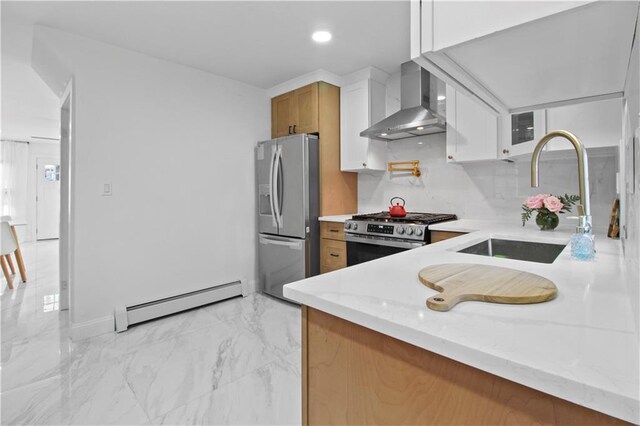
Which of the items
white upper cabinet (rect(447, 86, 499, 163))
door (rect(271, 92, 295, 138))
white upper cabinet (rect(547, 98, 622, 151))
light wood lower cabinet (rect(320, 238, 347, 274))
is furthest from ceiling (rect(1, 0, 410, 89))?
light wood lower cabinet (rect(320, 238, 347, 274))

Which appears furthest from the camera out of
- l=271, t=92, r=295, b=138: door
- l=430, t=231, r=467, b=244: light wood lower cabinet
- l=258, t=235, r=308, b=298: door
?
l=271, t=92, r=295, b=138: door

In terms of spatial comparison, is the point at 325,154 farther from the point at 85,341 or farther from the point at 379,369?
the point at 379,369

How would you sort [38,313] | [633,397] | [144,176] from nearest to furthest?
[633,397]
[144,176]
[38,313]

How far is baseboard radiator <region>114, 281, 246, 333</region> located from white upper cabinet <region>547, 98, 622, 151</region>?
3076mm

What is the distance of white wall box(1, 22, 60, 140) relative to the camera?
2.68 m

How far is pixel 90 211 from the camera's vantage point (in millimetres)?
2713

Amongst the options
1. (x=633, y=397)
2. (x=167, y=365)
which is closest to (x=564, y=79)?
(x=633, y=397)

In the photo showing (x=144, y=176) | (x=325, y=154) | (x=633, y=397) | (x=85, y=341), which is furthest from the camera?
(x=325, y=154)

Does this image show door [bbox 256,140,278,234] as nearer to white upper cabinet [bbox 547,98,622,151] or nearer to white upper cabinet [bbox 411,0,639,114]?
white upper cabinet [bbox 547,98,622,151]

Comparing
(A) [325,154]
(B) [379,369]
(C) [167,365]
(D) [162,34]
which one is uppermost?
(D) [162,34]

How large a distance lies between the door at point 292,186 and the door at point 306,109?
0.84ft

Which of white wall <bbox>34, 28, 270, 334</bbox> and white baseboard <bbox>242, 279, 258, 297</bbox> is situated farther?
white baseboard <bbox>242, 279, 258, 297</bbox>

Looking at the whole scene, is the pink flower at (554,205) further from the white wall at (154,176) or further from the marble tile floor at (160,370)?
the white wall at (154,176)

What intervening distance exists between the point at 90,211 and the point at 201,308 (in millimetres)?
1317
